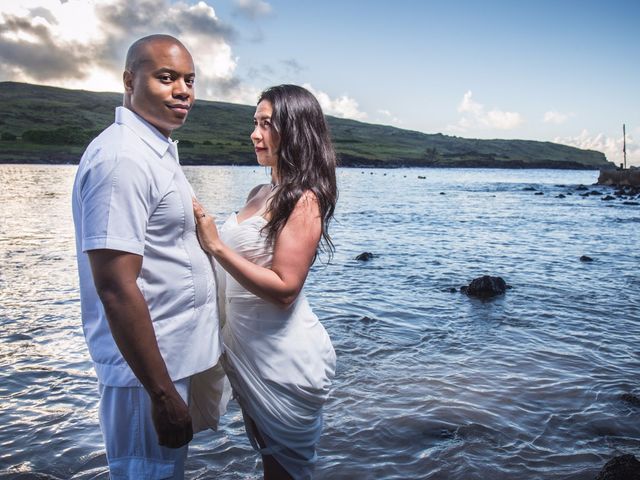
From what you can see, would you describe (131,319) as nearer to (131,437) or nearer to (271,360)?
(131,437)

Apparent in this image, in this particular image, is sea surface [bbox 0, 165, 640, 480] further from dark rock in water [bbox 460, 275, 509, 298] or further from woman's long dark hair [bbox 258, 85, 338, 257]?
woman's long dark hair [bbox 258, 85, 338, 257]

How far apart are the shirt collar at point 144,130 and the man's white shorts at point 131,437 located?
3.42ft

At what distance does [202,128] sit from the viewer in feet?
533

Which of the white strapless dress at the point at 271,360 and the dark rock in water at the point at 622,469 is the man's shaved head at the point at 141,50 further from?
the dark rock in water at the point at 622,469

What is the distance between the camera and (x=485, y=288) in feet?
39.9

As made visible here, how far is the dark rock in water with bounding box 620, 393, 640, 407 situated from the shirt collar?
6086 millimetres

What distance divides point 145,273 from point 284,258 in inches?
30.9

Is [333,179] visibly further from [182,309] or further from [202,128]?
[202,128]

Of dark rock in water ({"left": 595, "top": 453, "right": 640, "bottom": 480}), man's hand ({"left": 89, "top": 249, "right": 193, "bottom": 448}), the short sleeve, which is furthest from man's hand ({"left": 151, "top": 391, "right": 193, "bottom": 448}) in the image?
dark rock in water ({"left": 595, "top": 453, "right": 640, "bottom": 480})

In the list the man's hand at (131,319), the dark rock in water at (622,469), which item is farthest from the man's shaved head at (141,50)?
the dark rock in water at (622,469)

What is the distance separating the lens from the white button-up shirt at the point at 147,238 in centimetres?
228

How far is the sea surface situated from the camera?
5.28 metres

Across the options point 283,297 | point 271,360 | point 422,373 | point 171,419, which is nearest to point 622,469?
point 271,360

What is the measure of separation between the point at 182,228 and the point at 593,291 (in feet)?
40.1
